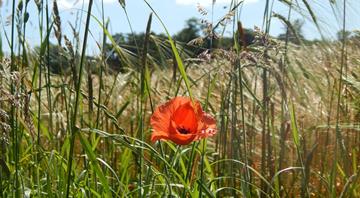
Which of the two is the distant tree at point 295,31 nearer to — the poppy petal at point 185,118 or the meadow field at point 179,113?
the meadow field at point 179,113

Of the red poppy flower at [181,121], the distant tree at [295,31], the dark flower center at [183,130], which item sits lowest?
the dark flower center at [183,130]

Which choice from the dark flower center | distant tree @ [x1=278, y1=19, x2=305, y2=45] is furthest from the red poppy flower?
distant tree @ [x1=278, y1=19, x2=305, y2=45]

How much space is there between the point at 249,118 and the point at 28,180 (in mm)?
779

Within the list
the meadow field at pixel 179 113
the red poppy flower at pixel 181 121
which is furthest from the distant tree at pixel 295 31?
the red poppy flower at pixel 181 121

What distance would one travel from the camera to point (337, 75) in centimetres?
198

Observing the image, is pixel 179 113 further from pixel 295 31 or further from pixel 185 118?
pixel 295 31

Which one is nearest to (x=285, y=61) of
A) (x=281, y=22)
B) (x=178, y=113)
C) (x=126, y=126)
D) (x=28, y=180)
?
(x=281, y=22)

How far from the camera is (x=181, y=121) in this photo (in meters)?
1.18

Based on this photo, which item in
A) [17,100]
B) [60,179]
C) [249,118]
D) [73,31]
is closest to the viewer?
[17,100]

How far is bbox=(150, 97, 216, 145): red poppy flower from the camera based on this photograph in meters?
1.13

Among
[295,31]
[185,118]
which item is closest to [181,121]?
[185,118]

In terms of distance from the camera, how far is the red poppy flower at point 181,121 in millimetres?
1135

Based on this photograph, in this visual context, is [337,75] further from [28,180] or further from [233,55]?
[28,180]

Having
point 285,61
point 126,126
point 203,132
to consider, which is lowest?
point 126,126
